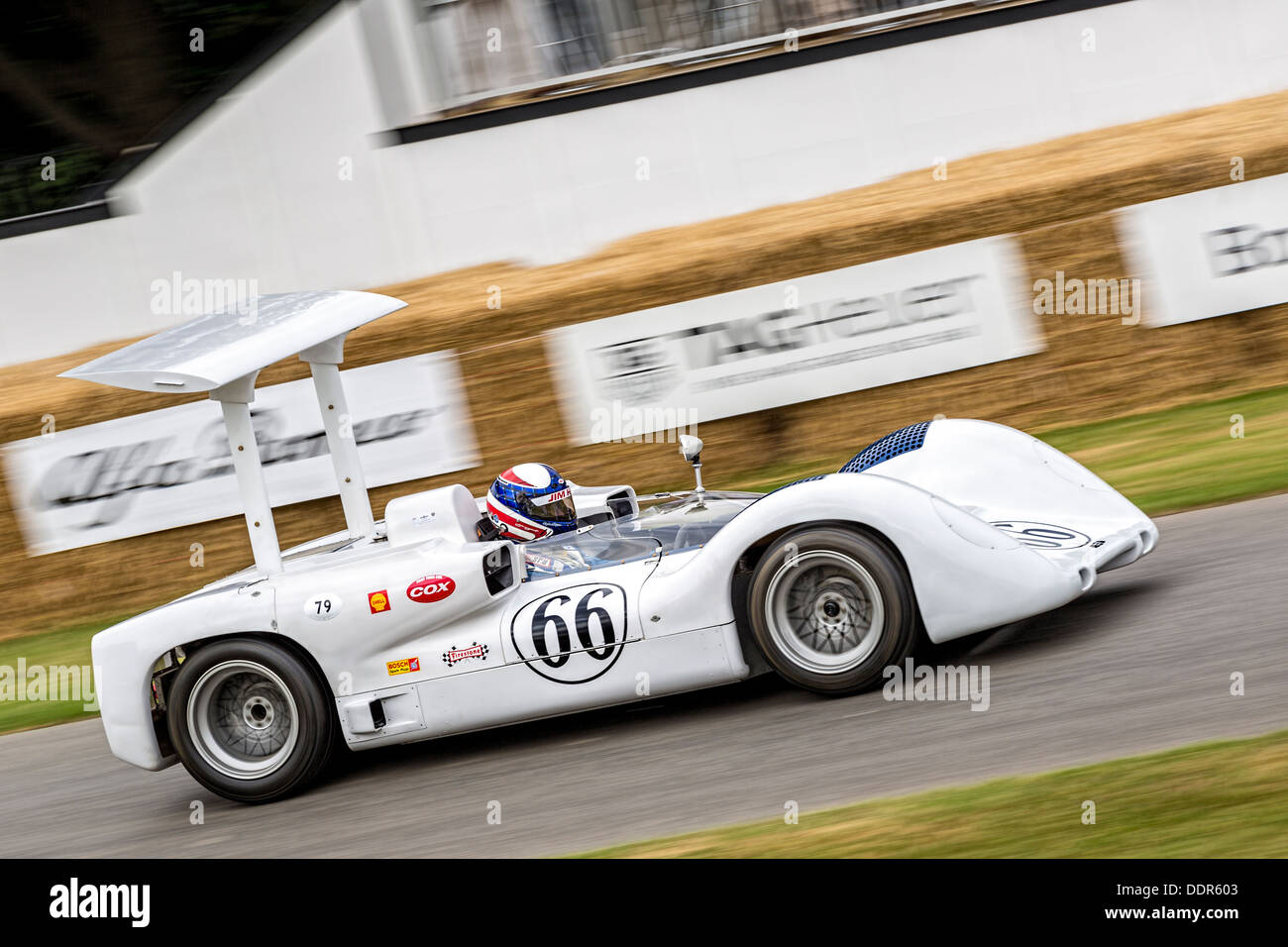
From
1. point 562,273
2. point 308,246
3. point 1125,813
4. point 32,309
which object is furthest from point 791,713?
point 32,309

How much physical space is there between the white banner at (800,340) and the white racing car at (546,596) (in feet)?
10.9

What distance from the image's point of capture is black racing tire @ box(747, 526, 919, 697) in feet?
16.4

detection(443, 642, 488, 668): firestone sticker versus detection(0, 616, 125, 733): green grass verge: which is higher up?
detection(443, 642, 488, 668): firestone sticker

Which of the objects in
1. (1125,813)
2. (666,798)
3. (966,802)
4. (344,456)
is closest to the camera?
(1125,813)

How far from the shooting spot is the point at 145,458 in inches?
383

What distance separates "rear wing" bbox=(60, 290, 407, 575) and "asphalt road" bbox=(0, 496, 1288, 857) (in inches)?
45.6

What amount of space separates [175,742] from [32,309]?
386 inches

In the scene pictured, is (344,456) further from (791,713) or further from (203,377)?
(791,713)

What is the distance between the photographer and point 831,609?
5.10m
